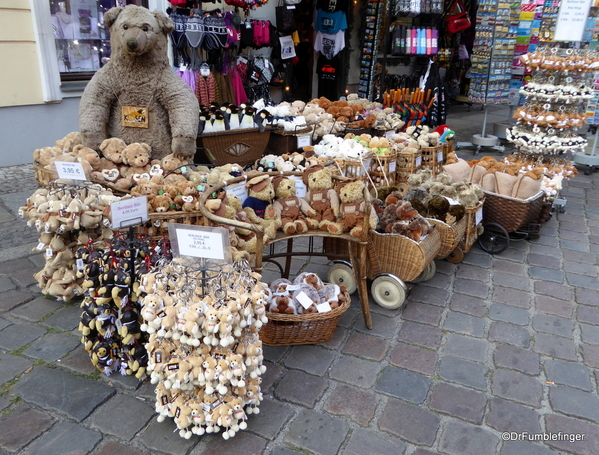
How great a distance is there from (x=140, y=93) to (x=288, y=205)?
1.90 meters

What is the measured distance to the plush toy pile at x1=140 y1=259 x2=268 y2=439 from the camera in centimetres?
234

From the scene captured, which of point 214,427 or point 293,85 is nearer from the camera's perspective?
point 214,427

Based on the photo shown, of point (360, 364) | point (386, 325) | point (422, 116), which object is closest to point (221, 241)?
point (360, 364)

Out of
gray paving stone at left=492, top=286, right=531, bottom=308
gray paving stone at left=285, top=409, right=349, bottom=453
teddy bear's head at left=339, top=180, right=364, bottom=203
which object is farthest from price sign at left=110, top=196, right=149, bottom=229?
gray paving stone at left=492, top=286, right=531, bottom=308

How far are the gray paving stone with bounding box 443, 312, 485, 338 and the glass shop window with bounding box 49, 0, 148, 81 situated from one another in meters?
6.42

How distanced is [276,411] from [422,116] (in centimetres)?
644

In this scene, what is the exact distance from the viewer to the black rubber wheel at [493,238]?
4.91 metres

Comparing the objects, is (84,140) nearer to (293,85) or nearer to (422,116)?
(422,116)

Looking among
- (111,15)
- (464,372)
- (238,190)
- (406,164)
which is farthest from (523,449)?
(111,15)

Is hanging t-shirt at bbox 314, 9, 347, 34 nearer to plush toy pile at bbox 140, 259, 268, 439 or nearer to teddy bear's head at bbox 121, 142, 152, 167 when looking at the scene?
teddy bear's head at bbox 121, 142, 152, 167

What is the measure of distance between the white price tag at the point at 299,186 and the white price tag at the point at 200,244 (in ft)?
4.29

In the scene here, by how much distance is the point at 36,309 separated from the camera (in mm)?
3684

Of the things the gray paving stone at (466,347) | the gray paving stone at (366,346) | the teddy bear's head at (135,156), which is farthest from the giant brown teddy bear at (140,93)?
the gray paving stone at (466,347)

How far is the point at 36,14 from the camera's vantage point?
21.5ft
